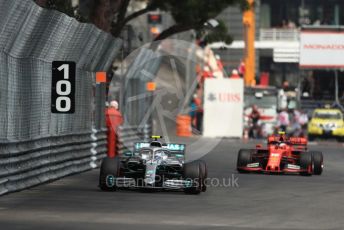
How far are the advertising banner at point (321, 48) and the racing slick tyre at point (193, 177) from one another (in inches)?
1447

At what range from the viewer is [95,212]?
1508 cm

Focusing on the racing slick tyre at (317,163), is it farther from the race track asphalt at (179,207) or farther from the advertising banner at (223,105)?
the advertising banner at (223,105)

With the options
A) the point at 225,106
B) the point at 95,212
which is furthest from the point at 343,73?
the point at 95,212

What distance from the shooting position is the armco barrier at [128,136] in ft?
99.1

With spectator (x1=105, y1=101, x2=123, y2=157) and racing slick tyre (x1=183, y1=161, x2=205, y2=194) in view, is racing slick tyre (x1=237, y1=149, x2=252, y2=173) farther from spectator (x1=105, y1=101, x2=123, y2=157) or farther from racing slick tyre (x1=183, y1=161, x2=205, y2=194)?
racing slick tyre (x1=183, y1=161, x2=205, y2=194)

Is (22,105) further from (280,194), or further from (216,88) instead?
(216,88)

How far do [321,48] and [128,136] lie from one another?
23.7 meters

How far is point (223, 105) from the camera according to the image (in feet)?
172

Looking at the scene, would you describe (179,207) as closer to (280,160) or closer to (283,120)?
(280,160)

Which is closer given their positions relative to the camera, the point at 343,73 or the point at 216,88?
the point at 216,88

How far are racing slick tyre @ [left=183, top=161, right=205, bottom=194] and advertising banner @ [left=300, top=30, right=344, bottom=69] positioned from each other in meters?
36.8

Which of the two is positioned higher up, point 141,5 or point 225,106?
point 141,5

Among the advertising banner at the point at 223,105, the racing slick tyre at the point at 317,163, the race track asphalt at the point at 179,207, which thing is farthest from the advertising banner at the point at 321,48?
the race track asphalt at the point at 179,207

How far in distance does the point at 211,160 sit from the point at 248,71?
124ft
